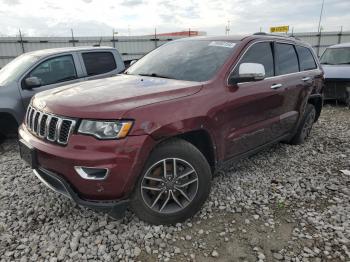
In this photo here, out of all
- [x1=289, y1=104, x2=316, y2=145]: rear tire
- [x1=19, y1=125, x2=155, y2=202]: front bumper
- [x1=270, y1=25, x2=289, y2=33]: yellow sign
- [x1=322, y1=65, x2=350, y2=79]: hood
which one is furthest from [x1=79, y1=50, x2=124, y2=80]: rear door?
[x1=270, y1=25, x2=289, y2=33]: yellow sign

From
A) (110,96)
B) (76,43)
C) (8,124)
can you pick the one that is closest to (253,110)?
(110,96)

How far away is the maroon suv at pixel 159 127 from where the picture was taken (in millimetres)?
2502

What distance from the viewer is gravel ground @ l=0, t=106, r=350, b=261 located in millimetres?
2650

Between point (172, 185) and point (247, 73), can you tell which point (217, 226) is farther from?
Result: point (247, 73)

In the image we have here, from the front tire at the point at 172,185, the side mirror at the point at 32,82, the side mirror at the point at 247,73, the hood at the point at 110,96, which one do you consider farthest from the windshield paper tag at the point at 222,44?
the side mirror at the point at 32,82

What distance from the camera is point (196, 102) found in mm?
2932

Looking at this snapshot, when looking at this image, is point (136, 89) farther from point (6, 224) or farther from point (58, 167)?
point (6, 224)

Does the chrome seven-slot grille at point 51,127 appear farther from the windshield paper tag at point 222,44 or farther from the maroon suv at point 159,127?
the windshield paper tag at point 222,44

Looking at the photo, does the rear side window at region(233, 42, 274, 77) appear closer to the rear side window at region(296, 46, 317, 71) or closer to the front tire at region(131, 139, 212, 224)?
the rear side window at region(296, 46, 317, 71)

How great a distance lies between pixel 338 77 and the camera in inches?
326

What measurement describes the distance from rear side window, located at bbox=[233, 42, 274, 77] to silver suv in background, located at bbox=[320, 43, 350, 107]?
17.1 feet

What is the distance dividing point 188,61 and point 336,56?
771cm

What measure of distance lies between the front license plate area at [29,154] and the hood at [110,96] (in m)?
0.39

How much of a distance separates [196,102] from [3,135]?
416 cm
